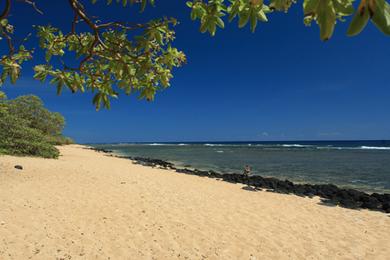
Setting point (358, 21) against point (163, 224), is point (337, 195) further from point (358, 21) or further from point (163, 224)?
point (358, 21)

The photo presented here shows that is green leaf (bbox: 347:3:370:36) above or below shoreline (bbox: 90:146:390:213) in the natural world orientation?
above

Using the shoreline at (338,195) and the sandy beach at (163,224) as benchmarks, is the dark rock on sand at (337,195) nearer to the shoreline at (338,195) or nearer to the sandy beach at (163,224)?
the shoreline at (338,195)

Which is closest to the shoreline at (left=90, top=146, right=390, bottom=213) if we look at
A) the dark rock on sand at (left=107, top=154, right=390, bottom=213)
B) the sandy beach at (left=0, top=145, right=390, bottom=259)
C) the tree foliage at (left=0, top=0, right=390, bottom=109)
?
the dark rock on sand at (left=107, top=154, right=390, bottom=213)

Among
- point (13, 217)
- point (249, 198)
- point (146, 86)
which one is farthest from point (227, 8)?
point (249, 198)

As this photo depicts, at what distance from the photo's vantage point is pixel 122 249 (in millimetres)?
6434

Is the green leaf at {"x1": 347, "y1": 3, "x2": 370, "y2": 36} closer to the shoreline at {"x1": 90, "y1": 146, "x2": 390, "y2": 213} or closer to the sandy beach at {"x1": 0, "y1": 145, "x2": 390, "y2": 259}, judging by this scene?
the sandy beach at {"x1": 0, "y1": 145, "x2": 390, "y2": 259}

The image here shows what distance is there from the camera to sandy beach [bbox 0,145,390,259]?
6.50 metres

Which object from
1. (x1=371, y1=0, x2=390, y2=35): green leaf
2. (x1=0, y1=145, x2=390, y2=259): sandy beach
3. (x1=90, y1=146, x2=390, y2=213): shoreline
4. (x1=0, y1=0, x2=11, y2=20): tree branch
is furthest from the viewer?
(x1=90, y1=146, x2=390, y2=213): shoreline

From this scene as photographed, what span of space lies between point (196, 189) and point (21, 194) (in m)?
6.69

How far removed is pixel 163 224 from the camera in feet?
26.3

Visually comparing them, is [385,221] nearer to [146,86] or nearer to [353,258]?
[353,258]

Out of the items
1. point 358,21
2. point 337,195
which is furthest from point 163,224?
point 337,195

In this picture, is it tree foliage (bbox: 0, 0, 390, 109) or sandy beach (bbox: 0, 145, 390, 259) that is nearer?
tree foliage (bbox: 0, 0, 390, 109)

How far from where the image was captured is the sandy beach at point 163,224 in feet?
21.3
